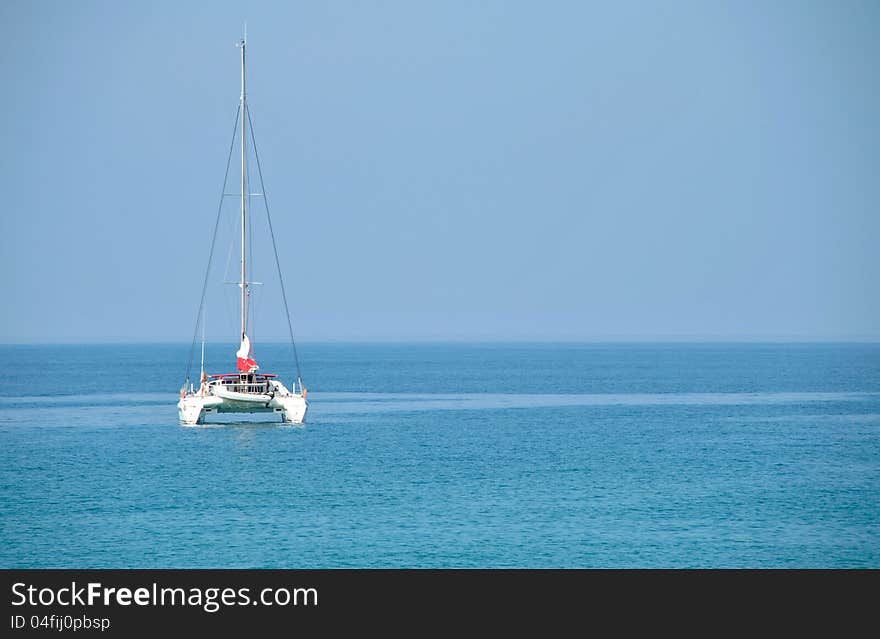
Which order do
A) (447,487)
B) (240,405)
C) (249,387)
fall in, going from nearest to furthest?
1. (447,487)
2. (240,405)
3. (249,387)

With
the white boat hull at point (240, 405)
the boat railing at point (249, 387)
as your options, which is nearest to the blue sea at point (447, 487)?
the white boat hull at point (240, 405)

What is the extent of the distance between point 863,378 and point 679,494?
11904cm

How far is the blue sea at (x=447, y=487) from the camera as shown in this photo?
137 feet

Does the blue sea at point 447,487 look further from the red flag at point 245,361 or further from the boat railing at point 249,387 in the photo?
the red flag at point 245,361

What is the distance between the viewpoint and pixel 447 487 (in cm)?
5644

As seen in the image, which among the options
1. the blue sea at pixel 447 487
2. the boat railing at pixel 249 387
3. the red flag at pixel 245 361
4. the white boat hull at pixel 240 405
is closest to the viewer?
the blue sea at pixel 447 487

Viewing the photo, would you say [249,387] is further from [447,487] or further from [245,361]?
[447,487]

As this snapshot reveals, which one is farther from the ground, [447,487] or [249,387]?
[249,387]

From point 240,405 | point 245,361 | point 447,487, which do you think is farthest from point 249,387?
point 447,487

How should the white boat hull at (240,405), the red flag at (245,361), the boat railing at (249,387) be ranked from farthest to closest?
the red flag at (245,361)
the boat railing at (249,387)
the white boat hull at (240,405)

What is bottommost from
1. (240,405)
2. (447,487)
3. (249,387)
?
(447,487)

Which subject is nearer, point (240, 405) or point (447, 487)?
point (447, 487)

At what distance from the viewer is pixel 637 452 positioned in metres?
70.6
